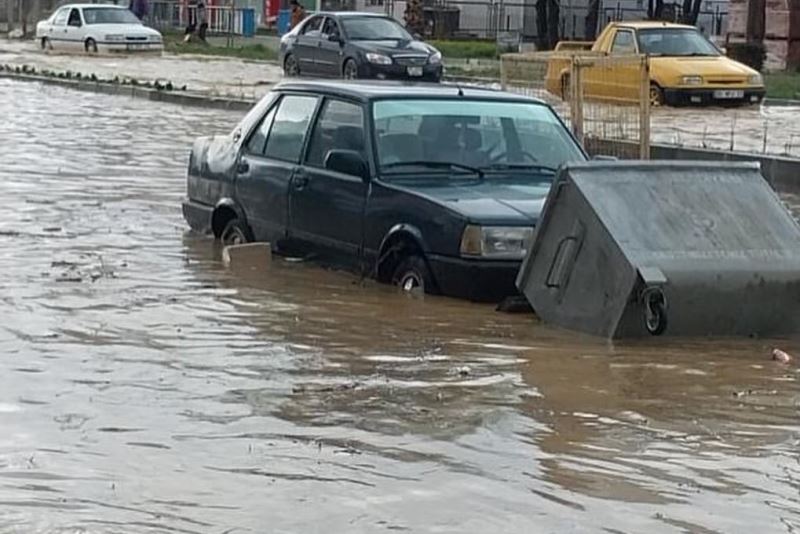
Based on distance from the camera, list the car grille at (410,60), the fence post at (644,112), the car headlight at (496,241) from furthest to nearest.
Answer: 1. the car grille at (410,60)
2. the fence post at (644,112)
3. the car headlight at (496,241)

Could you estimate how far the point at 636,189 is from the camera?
33.2 feet

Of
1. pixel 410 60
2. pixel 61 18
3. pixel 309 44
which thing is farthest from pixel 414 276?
pixel 61 18

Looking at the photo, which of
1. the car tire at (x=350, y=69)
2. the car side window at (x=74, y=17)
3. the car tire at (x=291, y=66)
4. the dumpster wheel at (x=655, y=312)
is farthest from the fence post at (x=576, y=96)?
the car side window at (x=74, y=17)

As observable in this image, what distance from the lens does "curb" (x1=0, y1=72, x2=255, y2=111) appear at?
29.5 m

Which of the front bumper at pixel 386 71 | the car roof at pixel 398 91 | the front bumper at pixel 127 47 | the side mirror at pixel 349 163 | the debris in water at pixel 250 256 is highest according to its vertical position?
the car roof at pixel 398 91

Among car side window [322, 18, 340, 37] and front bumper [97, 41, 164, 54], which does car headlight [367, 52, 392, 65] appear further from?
front bumper [97, 41, 164, 54]

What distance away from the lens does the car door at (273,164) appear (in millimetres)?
12422

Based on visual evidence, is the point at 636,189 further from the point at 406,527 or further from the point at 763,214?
the point at 406,527

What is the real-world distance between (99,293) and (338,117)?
2041 millimetres

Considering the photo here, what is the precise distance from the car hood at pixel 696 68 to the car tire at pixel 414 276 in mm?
19142

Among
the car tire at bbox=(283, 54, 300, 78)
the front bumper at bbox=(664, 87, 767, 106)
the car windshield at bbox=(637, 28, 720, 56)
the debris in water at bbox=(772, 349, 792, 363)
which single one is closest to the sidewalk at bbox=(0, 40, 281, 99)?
the car tire at bbox=(283, 54, 300, 78)

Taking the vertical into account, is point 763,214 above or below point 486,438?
above

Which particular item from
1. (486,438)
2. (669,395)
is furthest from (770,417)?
(486,438)

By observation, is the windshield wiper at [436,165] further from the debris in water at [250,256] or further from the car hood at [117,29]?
the car hood at [117,29]
